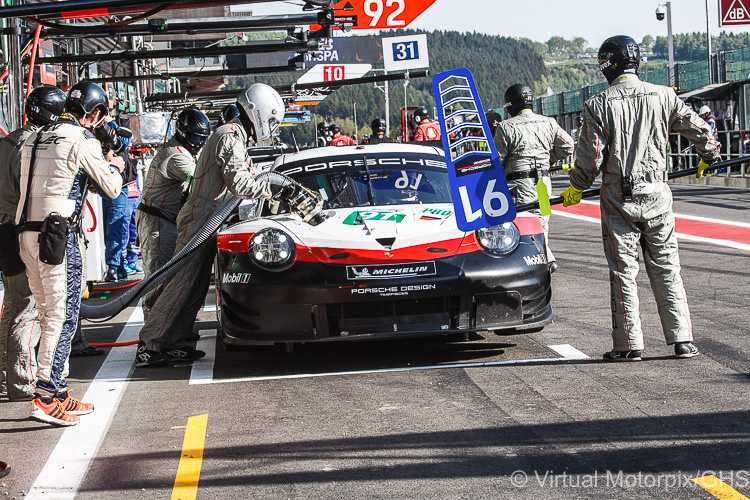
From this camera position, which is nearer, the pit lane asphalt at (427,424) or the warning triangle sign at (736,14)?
the pit lane asphalt at (427,424)

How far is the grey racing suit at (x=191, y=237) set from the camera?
6.37 metres

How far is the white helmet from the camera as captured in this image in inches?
258

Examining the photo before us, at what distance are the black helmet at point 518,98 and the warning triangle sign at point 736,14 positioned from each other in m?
16.4

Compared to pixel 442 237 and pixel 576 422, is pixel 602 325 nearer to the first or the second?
pixel 442 237

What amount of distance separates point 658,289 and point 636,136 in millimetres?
957

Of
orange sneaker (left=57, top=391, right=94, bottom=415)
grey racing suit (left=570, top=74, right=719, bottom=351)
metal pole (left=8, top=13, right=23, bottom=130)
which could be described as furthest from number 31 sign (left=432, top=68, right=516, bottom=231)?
metal pole (left=8, top=13, right=23, bottom=130)

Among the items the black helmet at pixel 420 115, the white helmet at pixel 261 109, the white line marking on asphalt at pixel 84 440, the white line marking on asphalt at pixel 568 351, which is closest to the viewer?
the white line marking on asphalt at pixel 84 440

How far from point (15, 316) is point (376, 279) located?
2167 mm

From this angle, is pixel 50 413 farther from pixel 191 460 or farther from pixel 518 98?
Answer: pixel 518 98

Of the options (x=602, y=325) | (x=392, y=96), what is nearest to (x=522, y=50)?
(x=392, y=96)

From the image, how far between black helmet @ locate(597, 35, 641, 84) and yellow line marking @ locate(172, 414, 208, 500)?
3.27 meters

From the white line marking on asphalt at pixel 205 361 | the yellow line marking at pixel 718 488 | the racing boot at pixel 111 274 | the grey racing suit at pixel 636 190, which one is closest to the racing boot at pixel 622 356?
the grey racing suit at pixel 636 190

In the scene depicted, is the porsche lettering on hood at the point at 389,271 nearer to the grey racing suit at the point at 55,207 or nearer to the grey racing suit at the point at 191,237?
the grey racing suit at the point at 191,237

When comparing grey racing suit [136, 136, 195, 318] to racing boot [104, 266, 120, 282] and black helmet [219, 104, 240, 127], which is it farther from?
racing boot [104, 266, 120, 282]
